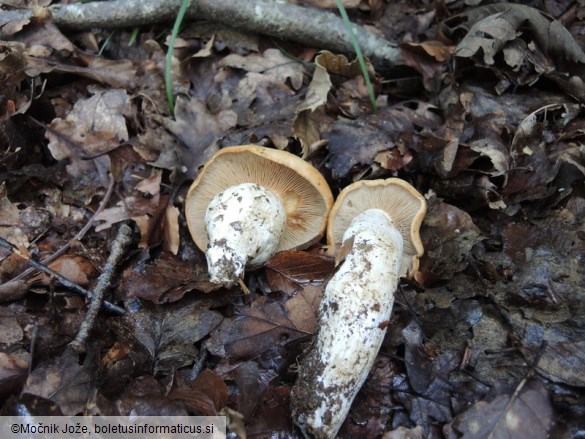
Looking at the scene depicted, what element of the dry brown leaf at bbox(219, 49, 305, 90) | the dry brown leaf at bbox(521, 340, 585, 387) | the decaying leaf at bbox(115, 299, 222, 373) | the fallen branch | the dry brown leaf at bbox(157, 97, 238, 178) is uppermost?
the fallen branch

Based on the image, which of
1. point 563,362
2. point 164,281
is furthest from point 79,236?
point 563,362

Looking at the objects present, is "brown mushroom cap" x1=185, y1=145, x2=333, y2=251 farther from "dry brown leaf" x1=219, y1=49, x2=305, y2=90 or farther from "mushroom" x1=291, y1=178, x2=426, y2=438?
"dry brown leaf" x1=219, y1=49, x2=305, y2=90

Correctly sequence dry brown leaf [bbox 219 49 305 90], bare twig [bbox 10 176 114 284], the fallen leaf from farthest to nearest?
dry brown leaf [bbox 219 49 305 90], bare twig [bbox 10 176 114 284], the fallen leaf

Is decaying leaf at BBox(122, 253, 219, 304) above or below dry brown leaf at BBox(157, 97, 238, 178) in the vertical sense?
below

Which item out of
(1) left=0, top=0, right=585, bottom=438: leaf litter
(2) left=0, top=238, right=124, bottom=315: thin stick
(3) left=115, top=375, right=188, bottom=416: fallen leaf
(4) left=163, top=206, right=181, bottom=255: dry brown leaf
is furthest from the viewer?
(4) left=163, top=206, right=181, bottom=255: dry brown leaf

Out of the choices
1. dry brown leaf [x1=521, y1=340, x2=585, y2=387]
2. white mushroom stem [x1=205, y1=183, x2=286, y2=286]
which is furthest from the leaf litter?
white mushroom stem [x1=205, y1=183, x2=286, y2=286]

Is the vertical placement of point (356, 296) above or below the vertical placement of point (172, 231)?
above

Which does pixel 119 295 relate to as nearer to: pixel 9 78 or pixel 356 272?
pixel 356 272

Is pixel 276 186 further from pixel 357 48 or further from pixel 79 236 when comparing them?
pixel 79 236
